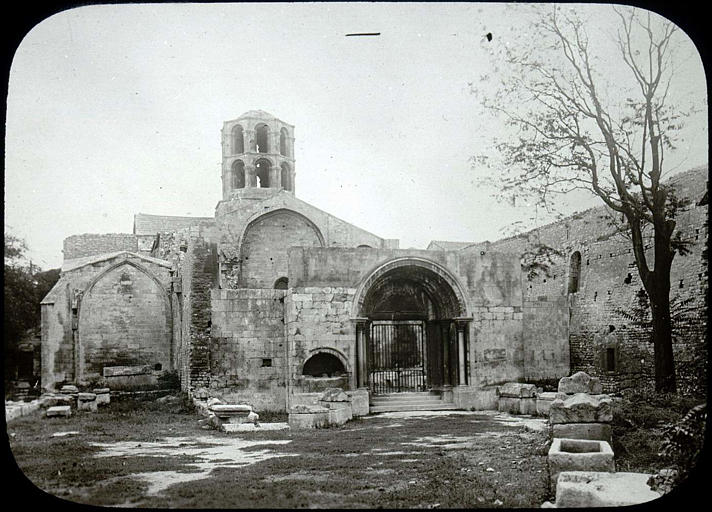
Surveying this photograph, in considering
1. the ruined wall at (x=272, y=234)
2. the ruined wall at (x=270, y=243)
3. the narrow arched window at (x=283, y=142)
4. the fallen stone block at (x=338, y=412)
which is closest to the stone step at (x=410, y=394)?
the fallen stone block at (x=338, y=412)

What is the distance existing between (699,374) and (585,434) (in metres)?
2.27

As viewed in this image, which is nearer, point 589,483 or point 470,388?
point 589,483

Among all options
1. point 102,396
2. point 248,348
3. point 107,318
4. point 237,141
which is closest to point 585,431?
point 248,348

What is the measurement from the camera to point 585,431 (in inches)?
313

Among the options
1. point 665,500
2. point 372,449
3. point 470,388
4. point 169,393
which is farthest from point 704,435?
point 169,393

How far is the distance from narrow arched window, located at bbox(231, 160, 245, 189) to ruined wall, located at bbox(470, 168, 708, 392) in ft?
45.4

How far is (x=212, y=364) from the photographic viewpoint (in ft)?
51.6

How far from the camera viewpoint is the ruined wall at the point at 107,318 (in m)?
19.4

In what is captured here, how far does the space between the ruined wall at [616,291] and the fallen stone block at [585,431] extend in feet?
24.3

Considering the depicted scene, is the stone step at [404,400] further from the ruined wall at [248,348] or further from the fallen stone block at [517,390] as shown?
the ruined wall at [248,348]

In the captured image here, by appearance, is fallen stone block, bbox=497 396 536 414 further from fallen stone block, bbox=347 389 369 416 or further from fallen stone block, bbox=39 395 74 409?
fallen stone block, bbox=39 395 74 409

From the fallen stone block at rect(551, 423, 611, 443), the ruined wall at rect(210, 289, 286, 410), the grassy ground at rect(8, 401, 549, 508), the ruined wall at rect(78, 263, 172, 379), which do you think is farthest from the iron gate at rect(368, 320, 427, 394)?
the fallen stone block at rect(551, 423, 611, 443)

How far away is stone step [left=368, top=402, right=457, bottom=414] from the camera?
1537 cm

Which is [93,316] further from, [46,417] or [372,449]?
[372,449]
